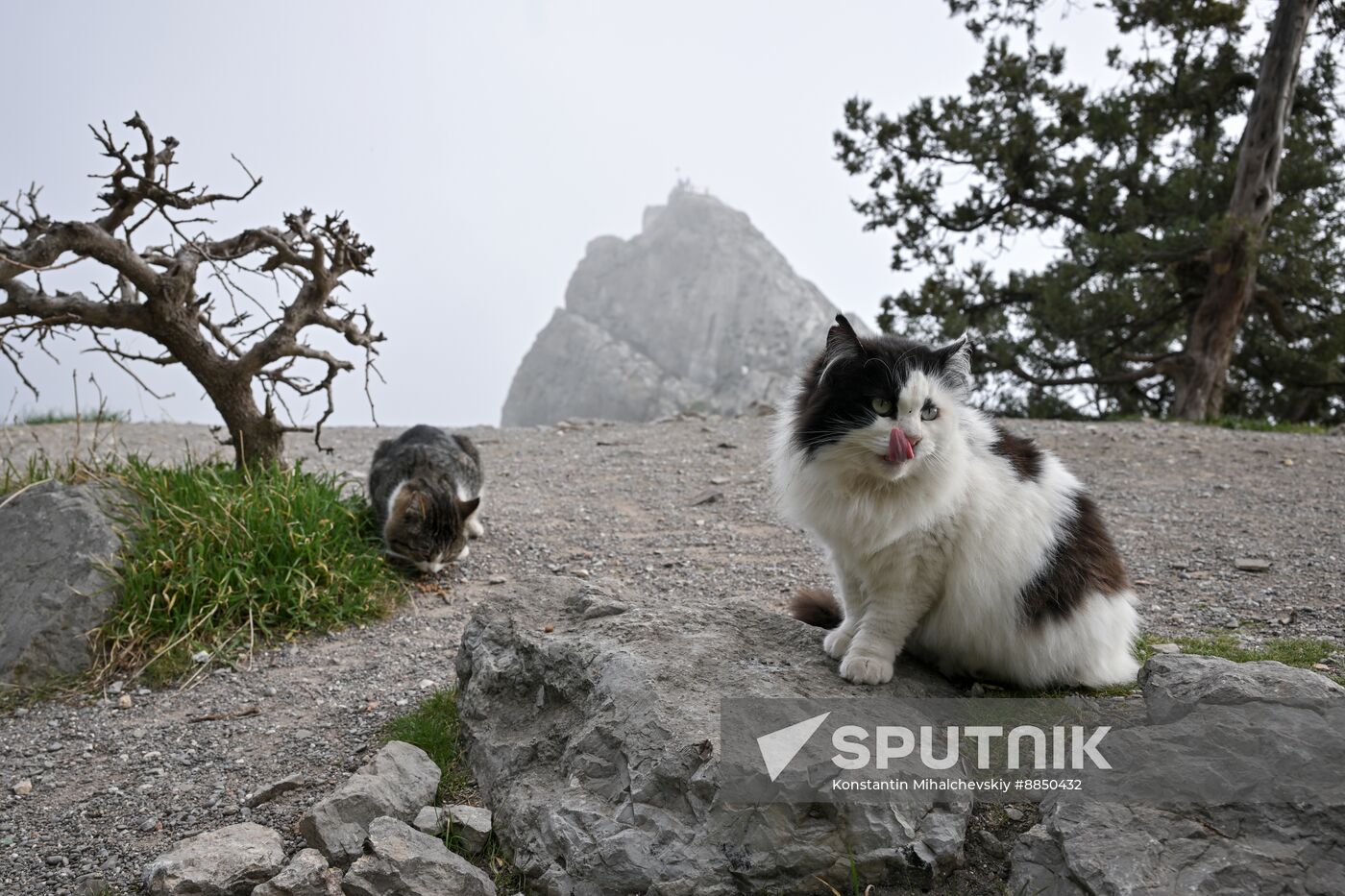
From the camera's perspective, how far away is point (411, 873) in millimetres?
2789

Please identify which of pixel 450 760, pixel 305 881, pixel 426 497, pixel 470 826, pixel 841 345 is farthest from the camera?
pixel 426 497

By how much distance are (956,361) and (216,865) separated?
291 centimetres

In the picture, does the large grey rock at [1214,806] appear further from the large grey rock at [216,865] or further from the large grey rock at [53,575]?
the large grey rock at [53,575]

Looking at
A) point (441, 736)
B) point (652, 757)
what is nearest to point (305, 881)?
point (441, 736)

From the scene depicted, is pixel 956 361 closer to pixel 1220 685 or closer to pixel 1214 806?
pixel 1220 685

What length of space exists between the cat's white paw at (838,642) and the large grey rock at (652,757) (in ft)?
0.18

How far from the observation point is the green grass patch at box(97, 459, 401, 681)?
4.88 metres

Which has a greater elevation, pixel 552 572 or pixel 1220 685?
pixel 1220 685

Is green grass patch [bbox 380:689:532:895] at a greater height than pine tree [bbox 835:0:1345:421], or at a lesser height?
lesser

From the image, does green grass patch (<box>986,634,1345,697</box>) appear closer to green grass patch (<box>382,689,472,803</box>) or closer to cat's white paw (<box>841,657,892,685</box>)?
cat's white paw (<box>841,657,892,685</box>)

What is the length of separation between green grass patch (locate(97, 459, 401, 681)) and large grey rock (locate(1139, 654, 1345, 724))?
4.20 metres

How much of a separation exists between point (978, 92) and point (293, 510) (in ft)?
37.3

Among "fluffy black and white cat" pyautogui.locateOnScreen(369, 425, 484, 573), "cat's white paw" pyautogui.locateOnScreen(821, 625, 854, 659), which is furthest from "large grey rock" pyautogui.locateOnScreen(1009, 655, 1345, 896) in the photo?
"fluffy black and white cat" pyautogui.locateOnScreen(369, 425, 484, 573)

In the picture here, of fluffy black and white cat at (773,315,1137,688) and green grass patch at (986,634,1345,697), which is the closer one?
fluffy black and white cat at (773,315,1137,688)
